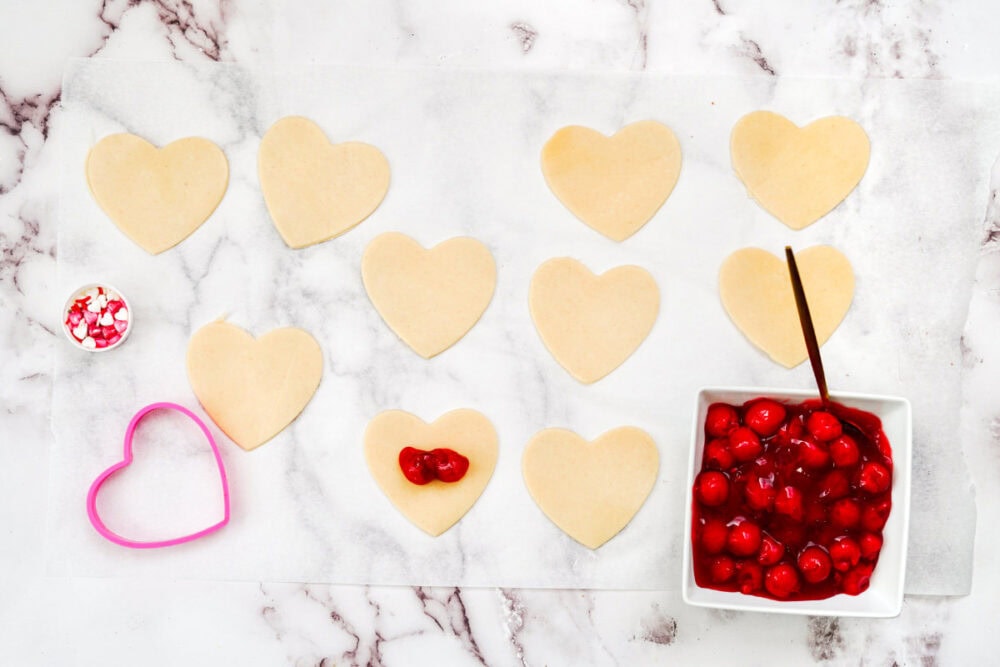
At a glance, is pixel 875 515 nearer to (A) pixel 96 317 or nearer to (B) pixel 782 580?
(B) pixel 782 580

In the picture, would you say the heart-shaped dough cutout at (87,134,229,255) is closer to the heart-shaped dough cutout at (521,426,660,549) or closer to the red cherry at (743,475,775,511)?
the heart-shaped dough cutout at (521,426,660,549)

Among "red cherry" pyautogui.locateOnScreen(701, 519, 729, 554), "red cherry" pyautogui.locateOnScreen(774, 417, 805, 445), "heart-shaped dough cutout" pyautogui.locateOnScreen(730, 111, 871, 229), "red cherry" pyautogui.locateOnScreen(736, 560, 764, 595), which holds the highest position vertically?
"heart-shaped dough cutout" pyautogui.locateOnScreen(730, 111, 871, 229)

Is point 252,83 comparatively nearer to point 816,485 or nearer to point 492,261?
point 492,261

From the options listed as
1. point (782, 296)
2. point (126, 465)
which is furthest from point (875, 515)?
point (126, 465)

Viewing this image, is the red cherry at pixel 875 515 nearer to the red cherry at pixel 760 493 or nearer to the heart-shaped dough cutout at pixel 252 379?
the red cherry at pixel 760 493

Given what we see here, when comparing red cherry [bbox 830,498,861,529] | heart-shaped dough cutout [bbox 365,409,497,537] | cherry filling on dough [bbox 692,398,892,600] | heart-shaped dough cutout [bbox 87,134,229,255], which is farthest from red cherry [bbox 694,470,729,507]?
heart-shaped dough cutout [bbox 87,134,229,255]

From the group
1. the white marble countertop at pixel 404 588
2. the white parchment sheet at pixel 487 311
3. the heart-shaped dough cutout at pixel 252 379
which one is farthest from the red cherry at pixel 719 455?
the heart-shaped dough cutout at pixel 252 379

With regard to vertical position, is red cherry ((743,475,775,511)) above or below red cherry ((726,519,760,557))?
above
